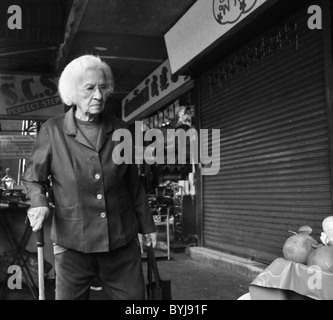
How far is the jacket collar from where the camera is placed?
2443mm

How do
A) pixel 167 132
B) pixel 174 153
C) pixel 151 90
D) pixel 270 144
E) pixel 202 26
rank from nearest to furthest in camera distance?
pixel 270 144 → pixel 202 26 → pixel 151 90 → pixel 174 153 → pixel 167 132

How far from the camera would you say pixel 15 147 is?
10000 mm

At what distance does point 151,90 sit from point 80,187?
334 inches

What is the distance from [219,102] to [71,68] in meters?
4.91

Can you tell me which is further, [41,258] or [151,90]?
[151,90]

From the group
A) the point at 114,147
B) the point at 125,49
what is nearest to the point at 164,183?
the point at 125,49

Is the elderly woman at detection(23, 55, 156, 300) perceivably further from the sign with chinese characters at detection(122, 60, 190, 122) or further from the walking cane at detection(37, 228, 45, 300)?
the sign with chinese characters at detection(122, 60, 190, 122)

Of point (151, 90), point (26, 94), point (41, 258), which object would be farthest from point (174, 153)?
point (41, 258)

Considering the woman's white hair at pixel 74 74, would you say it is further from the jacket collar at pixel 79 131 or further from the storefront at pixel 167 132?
the storefront at pixel 167 132

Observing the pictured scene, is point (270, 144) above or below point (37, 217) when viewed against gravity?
above

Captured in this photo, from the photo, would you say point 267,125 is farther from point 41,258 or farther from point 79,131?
point 41,258

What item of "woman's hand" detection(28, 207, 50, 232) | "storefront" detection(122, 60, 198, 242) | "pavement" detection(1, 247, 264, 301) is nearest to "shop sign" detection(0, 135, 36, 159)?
"storefront" detection(122, 60, 198, 242)
